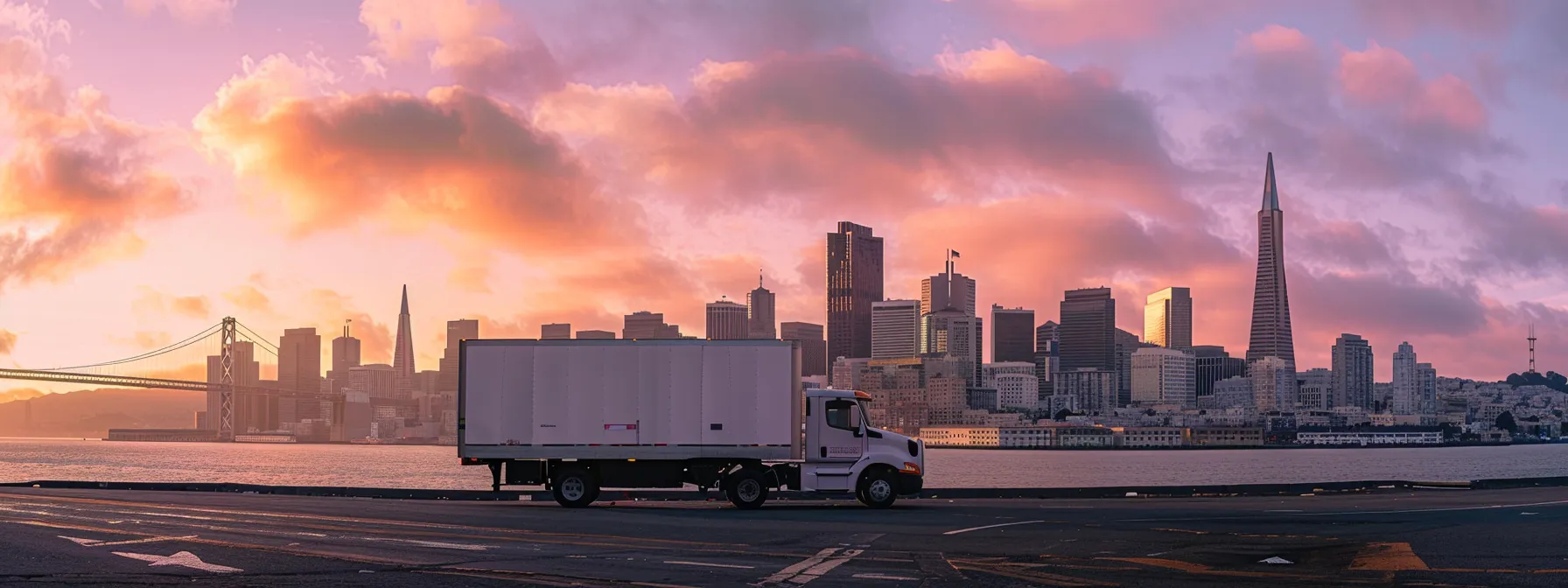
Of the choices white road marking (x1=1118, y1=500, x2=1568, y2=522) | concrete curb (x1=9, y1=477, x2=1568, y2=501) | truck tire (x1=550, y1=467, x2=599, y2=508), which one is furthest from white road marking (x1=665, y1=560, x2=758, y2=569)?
concrete curb (x1=9, y1=477, x2=1568, y2=501)

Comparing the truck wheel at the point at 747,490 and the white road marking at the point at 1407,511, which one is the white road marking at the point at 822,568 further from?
the truck wheel at the point at 747,490

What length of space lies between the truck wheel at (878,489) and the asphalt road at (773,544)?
577mm

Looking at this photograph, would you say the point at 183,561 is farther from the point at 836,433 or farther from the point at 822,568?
the point at 836,433

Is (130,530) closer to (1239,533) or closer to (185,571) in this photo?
(185,571)

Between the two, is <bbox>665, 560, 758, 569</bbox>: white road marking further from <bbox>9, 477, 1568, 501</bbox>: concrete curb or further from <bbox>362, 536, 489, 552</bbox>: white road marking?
<bbox>9, 477, 1568, 501</bbox>: concrete curb

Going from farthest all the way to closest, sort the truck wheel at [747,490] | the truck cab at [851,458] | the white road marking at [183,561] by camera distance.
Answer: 1. the truck cab at [851,458]
2. the truck wheel at [747,490]
3. the white road marking at [183,561]

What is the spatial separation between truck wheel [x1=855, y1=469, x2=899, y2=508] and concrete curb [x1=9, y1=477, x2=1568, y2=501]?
222cm

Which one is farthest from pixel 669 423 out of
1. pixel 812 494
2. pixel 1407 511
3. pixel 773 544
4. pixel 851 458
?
pixel 1407 511

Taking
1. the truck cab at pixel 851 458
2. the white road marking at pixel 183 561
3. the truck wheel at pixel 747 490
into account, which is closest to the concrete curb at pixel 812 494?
the truck cab at pixel 851 458

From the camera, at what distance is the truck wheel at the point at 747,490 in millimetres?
34125

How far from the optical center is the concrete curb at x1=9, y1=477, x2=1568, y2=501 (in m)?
39.1

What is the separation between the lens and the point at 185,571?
1797 centimetres

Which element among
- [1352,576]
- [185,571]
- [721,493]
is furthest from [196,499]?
[1352,576]

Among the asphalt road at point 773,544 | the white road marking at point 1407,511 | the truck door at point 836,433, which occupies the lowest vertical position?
the white road marking at point 1407,511
